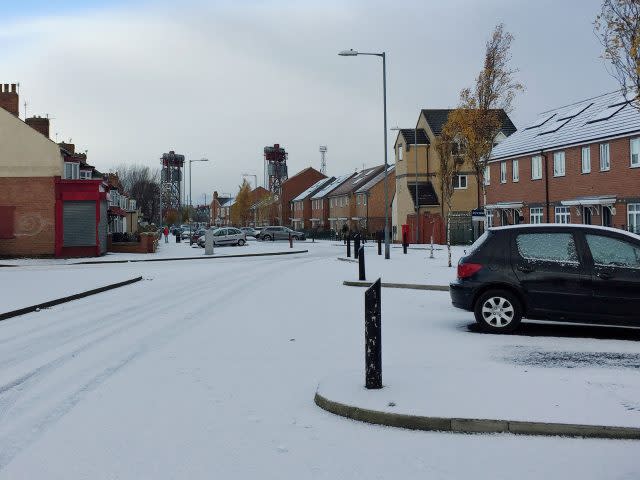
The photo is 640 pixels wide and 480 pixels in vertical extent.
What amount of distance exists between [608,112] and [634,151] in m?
4.23

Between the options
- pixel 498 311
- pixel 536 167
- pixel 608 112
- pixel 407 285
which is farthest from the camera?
pixel 536 167

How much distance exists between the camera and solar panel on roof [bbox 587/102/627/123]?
32.4 m

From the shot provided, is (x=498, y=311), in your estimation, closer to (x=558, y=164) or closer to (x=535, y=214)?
(x=558, y=164)

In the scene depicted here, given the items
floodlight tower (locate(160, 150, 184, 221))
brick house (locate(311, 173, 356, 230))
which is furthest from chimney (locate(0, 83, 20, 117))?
floodlight tower (locate(160, 150, 184, 221))

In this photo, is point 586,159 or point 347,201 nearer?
point 586,159

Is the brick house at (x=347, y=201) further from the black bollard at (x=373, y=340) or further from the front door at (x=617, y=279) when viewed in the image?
the black bollard at (x=373, y=340)

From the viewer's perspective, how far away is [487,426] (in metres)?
5.00

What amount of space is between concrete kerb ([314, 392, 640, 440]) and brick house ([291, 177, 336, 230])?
9152 cm

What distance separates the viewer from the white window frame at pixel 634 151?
2942 centimetres

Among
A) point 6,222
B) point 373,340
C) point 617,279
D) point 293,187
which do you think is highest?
point 293,187

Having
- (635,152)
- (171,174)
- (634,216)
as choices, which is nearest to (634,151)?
(635,152)

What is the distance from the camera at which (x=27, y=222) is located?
3594 centimetres

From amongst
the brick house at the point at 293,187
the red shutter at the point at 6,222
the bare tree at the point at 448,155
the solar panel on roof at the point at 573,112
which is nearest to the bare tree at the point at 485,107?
the bare tree at the point at 448,155

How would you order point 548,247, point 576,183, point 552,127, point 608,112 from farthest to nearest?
point 552,127 < point 576,183 < point 608,112 < point 548,247
